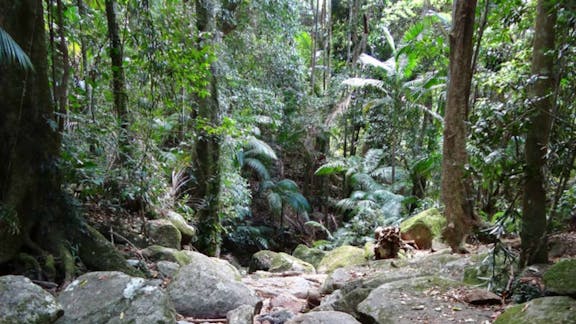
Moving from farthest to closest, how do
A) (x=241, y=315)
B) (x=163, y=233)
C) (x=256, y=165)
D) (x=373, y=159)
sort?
1. (x=373, y=159)
2. (x=256, y=165)
3. (x=163, y=233)
4. (x=241, y=315)

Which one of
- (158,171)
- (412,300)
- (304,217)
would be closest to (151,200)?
(158,171)

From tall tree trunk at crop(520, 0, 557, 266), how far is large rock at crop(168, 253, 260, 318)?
272cm

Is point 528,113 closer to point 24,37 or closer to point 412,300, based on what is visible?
point 412,300

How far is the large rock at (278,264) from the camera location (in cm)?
859

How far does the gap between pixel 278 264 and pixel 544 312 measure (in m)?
6.42

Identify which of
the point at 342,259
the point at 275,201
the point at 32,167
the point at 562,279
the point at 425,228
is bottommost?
the point at 342,259

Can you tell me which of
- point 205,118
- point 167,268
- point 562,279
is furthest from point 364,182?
point 562,279

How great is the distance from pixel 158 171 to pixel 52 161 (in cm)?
197

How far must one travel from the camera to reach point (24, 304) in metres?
2.84

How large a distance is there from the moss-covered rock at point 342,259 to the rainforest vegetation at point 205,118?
1.74 metres

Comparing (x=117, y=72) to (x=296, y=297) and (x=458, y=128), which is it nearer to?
(x=296, y=297)

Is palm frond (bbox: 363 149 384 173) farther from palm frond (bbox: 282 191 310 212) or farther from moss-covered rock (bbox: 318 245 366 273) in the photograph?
moss-covered rock (bbox: 318 245 366 273)

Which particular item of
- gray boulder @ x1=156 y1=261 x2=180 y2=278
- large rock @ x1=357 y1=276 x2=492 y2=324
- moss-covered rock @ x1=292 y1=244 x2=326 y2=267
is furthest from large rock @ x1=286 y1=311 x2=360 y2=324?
moss-covered rock @ x1=292 y1=244 x2=326 y2=267

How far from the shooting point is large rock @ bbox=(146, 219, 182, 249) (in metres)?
6.30
